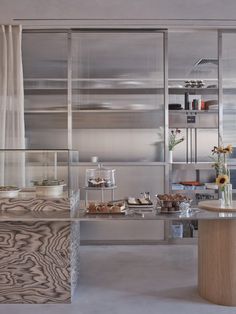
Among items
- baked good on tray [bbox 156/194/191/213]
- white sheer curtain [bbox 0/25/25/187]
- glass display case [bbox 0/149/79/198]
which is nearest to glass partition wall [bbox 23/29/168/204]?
white sheer curtain [bbox 0/25/25/187]

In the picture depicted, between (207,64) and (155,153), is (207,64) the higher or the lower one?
the higher one

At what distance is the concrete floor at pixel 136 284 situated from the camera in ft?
8.81

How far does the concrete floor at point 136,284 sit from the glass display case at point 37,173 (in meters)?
0.84

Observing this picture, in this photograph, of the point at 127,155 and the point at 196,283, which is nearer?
the point at 196,283

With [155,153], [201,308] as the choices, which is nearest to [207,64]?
[155,153]

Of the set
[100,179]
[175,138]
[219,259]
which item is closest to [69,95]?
[100,179]

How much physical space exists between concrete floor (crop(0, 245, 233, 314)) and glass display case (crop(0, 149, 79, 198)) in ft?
2.76

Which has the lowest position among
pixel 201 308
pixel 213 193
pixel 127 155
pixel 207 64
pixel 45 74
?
pixel 201 308

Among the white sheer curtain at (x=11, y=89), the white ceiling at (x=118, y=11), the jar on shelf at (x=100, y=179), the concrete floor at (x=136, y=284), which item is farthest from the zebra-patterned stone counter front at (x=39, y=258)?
the white ceiling at (x=118, y=11)

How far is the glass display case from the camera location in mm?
2922

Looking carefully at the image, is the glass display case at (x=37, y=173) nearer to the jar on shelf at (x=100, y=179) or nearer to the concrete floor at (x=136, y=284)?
the jar on shelf at (x=100, y=179)

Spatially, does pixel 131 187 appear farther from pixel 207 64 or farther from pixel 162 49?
pixel 207 64

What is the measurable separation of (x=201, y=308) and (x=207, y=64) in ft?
13.3

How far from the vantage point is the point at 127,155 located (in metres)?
4.79
